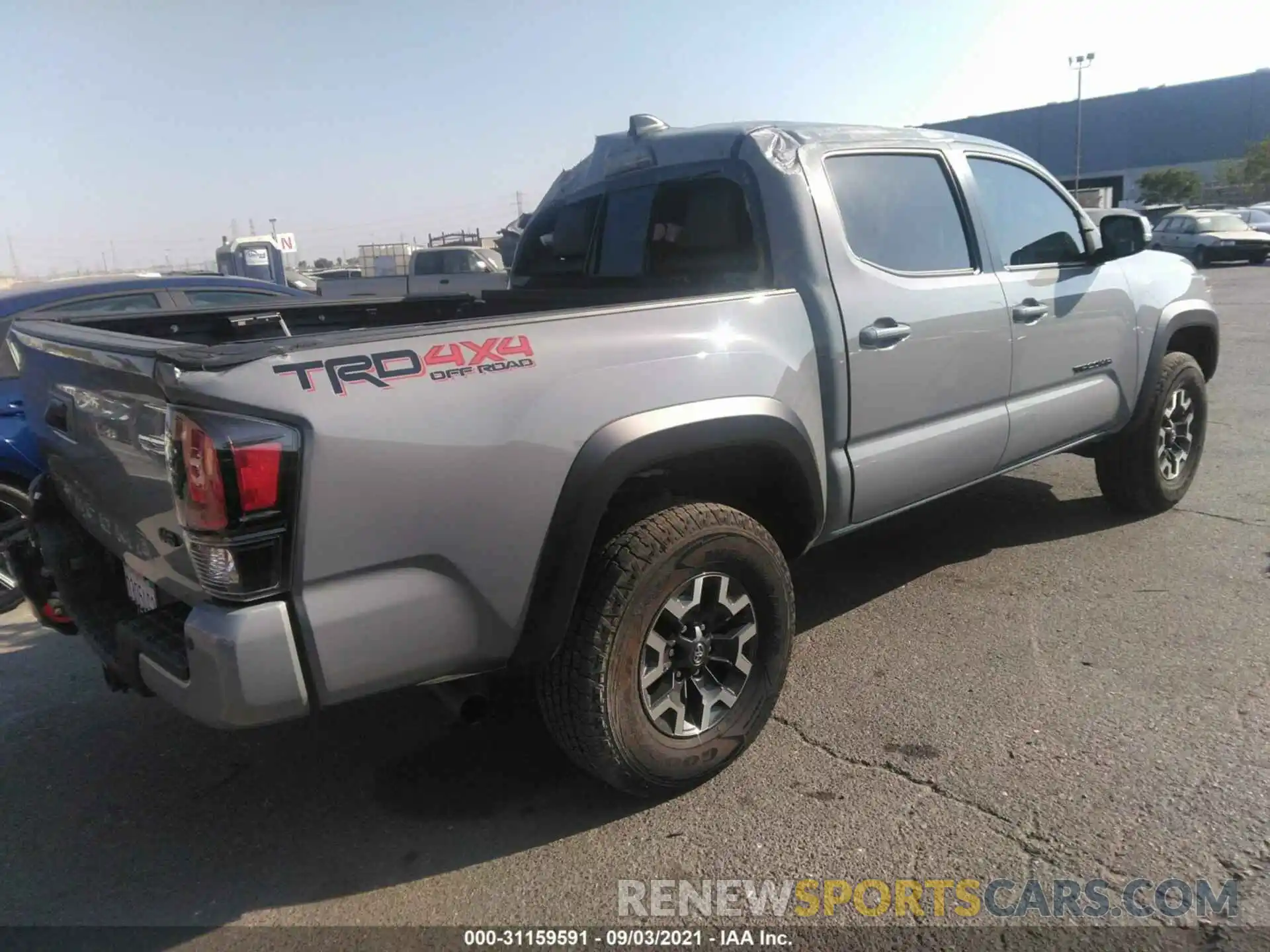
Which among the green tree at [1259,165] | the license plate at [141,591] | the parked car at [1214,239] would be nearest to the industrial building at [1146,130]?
the green tree at [1259,165]

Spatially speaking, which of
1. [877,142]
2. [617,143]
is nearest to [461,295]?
[617,143]

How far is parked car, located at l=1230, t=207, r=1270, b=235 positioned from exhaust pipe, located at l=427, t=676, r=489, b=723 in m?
32.3

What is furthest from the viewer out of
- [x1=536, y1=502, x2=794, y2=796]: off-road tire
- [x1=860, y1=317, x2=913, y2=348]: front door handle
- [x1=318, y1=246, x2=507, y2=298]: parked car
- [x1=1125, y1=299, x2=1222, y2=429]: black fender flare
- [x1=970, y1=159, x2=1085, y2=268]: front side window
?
[x1=318, y1=246, x2=507, y2=298]: parked car

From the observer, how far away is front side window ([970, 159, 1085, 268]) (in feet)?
13.8

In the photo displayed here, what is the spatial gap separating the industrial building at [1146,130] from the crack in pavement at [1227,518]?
68945 millimetres

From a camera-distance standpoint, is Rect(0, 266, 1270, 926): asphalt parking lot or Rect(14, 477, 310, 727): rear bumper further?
Rect(0, 266, 1270, 926): asphalt parking lot

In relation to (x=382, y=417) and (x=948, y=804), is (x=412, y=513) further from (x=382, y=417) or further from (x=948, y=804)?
(x=948, y=804)

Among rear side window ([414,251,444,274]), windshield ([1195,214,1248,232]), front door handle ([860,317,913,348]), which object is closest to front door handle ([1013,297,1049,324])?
front door handle ([860,317,913,348])

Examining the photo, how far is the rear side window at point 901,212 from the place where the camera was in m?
3.52

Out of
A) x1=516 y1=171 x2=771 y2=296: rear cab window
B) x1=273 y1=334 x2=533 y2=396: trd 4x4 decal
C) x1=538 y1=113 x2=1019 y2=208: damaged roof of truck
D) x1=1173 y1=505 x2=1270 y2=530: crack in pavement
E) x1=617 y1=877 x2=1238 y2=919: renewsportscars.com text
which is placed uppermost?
x1=538 y1=113 x2=1019 y2=208: damaged roof of truck

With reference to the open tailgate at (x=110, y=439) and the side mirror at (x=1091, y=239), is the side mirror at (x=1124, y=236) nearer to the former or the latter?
the side mirror at (x=1091, y=239)

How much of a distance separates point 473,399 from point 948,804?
6.04 ft

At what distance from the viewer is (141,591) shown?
2672 mm

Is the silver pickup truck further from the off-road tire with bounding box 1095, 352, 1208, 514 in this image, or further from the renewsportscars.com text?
the off-road tire with bounding box 1095, 352, 1208, 514
